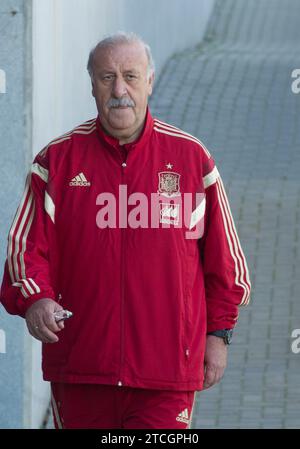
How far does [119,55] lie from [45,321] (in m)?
0.94

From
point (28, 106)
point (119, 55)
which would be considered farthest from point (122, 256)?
point (28, 106)

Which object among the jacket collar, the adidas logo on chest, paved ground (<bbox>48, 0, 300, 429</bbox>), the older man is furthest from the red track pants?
paved ground (<bbox>48, 0, 300, 429</bbox>)

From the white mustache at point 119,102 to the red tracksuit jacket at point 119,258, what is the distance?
0.36 ft

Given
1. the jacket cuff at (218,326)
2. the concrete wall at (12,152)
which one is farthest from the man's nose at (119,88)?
the concrete wall at (12,152)

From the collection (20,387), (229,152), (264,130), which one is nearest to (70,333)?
(20,387)

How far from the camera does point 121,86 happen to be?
4.43 meters

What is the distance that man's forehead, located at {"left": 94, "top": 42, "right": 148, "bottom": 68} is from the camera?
4.43 metres

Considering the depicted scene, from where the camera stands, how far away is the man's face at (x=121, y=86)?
4.43 m

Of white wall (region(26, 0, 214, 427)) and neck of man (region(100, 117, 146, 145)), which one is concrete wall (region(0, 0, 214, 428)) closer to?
white wall (region(26, 0, 214, 427))

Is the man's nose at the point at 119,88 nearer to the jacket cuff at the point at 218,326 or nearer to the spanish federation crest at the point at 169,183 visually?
the spanish federation crest at the point at 169,183

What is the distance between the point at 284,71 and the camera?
13.5 m

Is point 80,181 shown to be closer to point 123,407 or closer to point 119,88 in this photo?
point 119,88

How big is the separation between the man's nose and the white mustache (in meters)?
0.02
